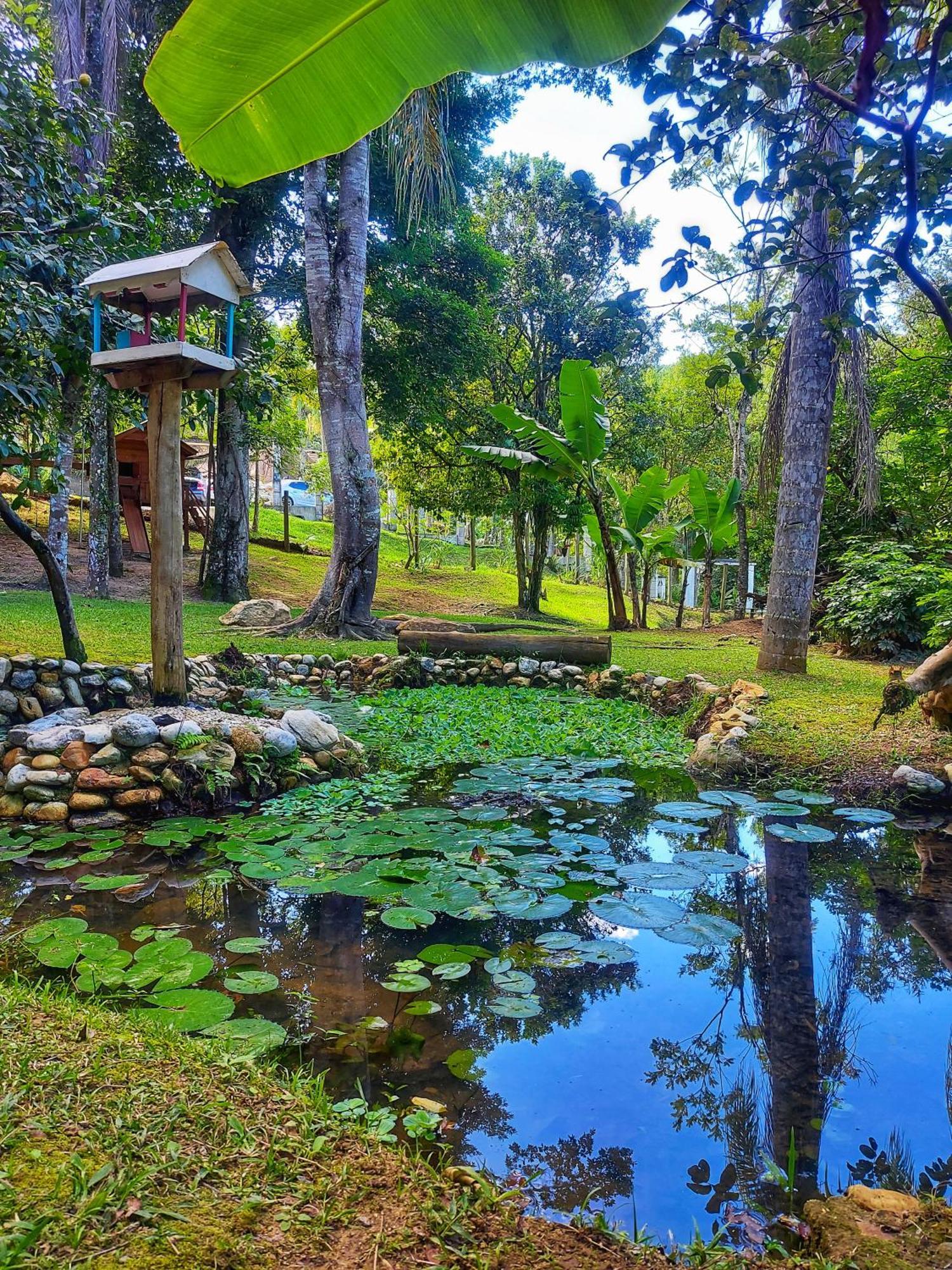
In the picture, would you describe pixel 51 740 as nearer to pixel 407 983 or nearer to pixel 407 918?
pixel 407 918

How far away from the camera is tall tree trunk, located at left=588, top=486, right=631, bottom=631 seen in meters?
11.4

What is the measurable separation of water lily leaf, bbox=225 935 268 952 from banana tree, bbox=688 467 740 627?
10.6m

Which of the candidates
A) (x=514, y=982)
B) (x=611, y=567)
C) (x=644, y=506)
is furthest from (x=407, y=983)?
(x=644, y=506)

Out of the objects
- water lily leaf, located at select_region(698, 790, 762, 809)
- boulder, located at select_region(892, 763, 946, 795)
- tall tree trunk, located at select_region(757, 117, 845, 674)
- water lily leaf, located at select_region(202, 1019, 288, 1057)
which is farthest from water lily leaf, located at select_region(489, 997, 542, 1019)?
tall tree trunk, located at select_region(757, 117, 845, 674)

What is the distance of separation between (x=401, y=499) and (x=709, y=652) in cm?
959

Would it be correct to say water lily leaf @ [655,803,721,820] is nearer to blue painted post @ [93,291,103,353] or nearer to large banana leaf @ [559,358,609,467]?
blue painted post @ [93,291,103,353]

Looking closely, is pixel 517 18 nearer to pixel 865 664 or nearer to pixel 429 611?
pixel 865 664

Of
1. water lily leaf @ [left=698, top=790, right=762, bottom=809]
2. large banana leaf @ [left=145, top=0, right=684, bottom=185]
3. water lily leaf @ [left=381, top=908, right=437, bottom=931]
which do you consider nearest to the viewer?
large banana leaf @ [left=145, top=0, right=684, bottom=185]

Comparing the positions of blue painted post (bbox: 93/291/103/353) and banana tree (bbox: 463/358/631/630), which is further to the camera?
banana tree (bbox: 463/358/631/630)

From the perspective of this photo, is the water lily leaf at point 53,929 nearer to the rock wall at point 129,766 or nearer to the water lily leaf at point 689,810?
the rock wall at point 129,766

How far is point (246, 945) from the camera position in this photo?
244cm

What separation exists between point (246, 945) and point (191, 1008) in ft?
1.60

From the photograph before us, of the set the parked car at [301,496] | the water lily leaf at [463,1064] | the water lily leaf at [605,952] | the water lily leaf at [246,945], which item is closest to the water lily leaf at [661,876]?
the water lily leaf at [605,952]

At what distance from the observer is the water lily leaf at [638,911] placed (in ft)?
8.13
